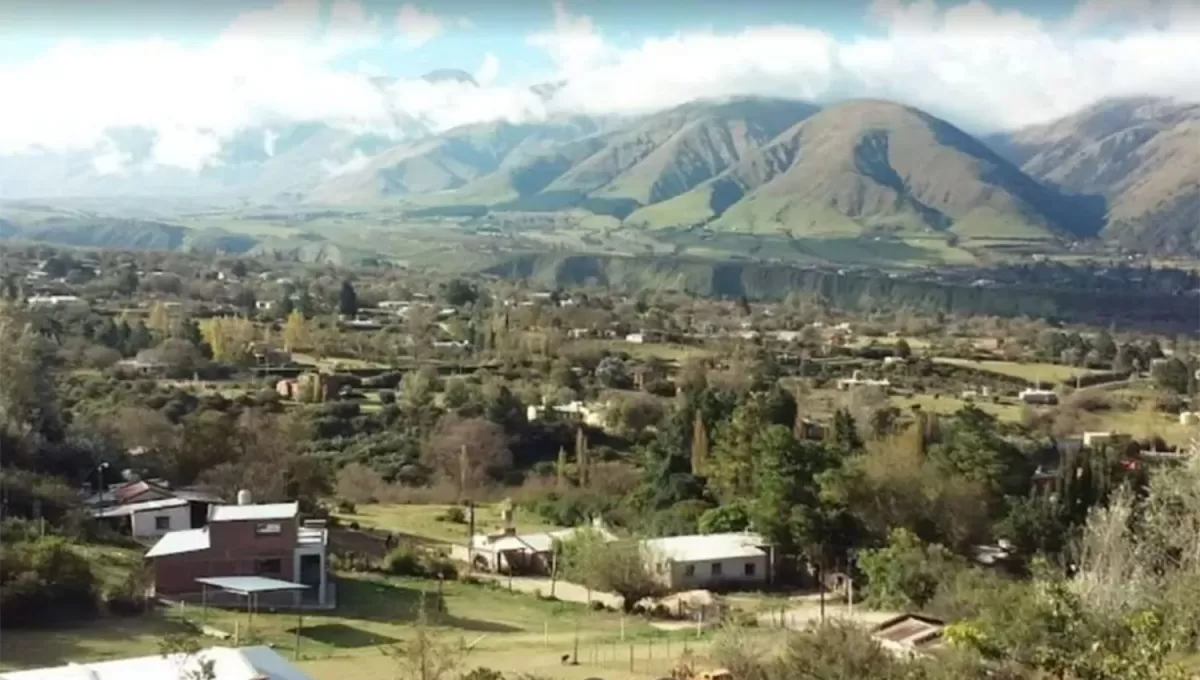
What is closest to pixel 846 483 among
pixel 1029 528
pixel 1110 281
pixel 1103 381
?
pixel 1029 528

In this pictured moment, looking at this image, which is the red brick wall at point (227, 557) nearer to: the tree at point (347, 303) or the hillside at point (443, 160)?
the tree at point (347, 303)

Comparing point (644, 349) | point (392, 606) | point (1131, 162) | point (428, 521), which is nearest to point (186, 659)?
point (392, 606)

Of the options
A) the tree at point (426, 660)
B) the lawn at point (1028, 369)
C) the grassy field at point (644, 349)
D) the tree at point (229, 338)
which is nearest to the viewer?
the tree at point (426, 660)

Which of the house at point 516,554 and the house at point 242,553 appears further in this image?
the house at point 516,554

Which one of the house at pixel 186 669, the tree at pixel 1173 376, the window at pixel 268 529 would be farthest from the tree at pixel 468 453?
the tree at pixel 1173 376

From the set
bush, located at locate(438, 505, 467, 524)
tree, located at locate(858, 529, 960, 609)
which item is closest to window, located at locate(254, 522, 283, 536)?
bush, located at locate(438, 505, 467, 524)

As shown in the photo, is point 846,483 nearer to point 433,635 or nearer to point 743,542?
point 743,542
